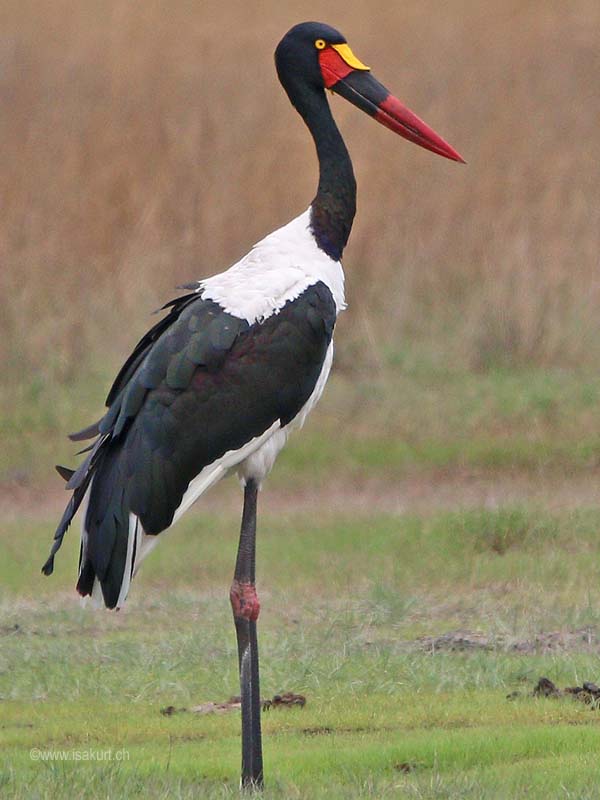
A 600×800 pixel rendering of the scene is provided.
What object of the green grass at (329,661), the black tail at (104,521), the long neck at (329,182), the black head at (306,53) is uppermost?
the black head at (306,53)

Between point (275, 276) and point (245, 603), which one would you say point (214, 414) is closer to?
point (275, 276)

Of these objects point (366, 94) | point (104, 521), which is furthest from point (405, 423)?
point (104, 521)

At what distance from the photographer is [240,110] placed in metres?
11.6

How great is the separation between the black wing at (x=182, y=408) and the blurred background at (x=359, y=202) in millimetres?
4602

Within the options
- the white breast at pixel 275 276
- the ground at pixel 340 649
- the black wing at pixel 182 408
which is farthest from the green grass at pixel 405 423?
the black wing at pixel 182 408

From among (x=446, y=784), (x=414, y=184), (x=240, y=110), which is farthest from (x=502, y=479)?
(x=446, y=784)

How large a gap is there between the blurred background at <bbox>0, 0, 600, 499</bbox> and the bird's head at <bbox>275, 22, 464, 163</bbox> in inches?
161

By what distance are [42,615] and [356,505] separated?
2229 mm

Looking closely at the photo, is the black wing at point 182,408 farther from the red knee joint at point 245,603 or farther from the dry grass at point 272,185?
the dry grass at point 272,185

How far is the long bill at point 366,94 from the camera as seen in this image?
569 centimetres

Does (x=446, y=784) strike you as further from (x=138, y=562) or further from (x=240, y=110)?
(x=240, y=110)

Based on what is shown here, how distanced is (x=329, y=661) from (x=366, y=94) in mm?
1716

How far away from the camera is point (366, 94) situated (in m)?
5.70

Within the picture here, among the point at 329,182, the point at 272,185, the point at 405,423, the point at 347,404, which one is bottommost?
the point at 405,423
